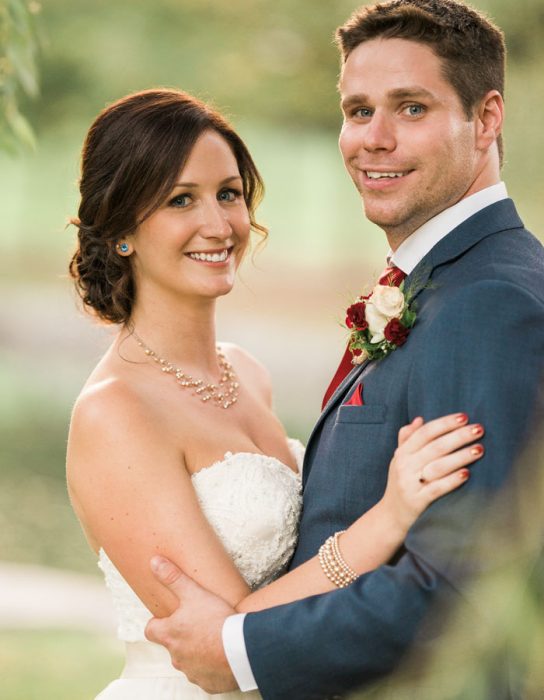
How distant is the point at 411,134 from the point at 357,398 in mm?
645

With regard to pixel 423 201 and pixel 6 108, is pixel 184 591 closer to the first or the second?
pixel 423 201

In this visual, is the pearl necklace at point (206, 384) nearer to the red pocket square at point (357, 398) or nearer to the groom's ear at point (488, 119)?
the red pocket square at point (357, 398)

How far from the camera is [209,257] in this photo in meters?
3.11

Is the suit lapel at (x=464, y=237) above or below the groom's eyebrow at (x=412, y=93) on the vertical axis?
below

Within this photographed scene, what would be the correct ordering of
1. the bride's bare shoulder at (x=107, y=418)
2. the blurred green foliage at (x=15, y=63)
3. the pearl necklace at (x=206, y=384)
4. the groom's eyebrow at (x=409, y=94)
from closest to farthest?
the groom's eyebrow at (x=409, y=94), the bride's bare shoulder at (x=107, y=418), the pearl necklace at (x=206, y=384), the blurred green foliage at (x=15, y=63)

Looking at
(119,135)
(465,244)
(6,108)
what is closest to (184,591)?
(465,244)

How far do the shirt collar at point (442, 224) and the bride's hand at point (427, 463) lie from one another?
496 millimetres

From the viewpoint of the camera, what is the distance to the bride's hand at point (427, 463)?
2107mm

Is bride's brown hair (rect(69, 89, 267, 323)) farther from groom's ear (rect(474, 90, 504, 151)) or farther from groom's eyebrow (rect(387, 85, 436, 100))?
groom's ear (rect(474, 90, 504, 151))

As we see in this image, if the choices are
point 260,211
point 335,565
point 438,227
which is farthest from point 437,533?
point 260,211

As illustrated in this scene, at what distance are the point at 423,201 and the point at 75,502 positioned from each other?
1241 millimetres

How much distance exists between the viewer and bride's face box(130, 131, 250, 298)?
9.96 ft

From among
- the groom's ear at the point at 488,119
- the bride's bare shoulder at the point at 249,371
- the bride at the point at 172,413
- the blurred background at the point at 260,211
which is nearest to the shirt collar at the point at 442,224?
the groom's ear at the point at 488,119

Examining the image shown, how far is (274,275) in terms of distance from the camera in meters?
17.4
